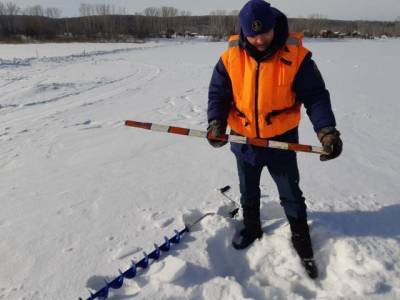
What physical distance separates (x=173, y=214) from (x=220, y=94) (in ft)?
3.69

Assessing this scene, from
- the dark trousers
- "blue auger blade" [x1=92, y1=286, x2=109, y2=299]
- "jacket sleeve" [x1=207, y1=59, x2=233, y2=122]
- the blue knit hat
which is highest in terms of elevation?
the blue knit hat

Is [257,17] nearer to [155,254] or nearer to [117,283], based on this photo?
[155,254]

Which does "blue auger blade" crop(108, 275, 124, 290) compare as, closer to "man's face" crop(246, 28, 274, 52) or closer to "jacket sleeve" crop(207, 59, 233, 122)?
"jacket sleeve" crop(207, 59, 233, 122)

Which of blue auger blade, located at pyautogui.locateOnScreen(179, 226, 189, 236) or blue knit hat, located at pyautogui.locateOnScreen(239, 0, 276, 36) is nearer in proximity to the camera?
blue knit hat, located at pyautogui.locateOnScreen(239, 0, 276, 36)

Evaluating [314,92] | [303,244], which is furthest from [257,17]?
[303,244]

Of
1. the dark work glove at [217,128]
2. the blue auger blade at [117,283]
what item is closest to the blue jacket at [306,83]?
the dark work glove at [217,128]

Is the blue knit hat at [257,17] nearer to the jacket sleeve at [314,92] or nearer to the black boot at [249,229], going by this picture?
the jacket sleeve at [314,92]

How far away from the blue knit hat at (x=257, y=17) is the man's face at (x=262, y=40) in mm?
25

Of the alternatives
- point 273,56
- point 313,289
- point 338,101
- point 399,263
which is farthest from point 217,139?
point 338,101

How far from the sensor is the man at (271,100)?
2115mm

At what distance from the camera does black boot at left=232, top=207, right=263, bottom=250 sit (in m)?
2.64

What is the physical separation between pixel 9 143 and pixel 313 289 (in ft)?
14.6

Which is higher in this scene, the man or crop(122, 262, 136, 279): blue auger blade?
the man

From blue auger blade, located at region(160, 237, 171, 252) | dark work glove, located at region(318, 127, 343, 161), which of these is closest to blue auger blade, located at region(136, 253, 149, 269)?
blue auger blade, located at region(160, 237, 171, 252)
